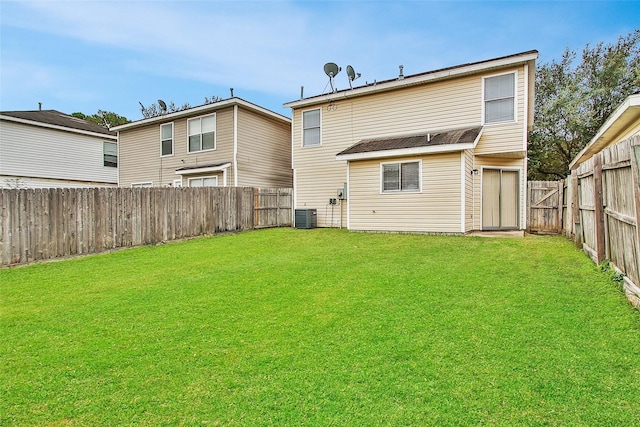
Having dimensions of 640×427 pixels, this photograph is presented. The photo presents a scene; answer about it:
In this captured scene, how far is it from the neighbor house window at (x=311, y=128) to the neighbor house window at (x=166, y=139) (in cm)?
710

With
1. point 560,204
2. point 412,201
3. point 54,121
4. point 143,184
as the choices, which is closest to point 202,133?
point 143,184

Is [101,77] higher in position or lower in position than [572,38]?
lower

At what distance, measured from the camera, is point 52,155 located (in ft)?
57.5

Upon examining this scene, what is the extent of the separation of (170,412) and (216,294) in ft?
8.58

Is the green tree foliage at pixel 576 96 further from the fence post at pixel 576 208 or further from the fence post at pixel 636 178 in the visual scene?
the fence post at pixel 636 178

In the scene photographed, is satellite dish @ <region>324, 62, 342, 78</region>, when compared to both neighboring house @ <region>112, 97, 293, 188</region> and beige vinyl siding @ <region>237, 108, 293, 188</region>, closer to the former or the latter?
neighboring house @ <region>112, 97, 293, 188</region>

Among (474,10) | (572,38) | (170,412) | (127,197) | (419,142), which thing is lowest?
(170,412)

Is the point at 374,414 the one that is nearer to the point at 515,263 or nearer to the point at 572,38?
the point at 515,263

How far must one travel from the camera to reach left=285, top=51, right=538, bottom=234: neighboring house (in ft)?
33.2

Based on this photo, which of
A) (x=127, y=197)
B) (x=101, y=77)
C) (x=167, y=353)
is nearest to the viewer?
(x=167, y=353)

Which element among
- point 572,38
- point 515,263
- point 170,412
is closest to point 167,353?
point 170,412

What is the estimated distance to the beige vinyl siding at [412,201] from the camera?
10039 millimetres

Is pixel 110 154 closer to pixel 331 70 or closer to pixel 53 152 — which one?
pixel 53 152

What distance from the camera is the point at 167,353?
10.4 ft
